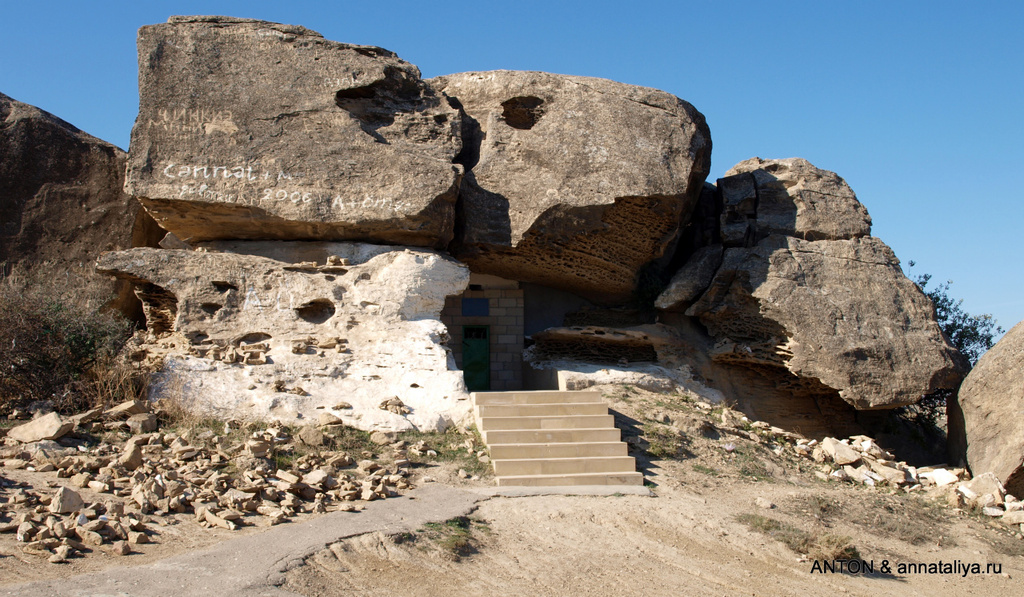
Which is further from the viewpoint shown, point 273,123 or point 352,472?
point 273,123

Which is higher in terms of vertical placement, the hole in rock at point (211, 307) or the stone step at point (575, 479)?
the hole in rock at point (211, 307)

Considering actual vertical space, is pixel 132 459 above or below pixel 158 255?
below

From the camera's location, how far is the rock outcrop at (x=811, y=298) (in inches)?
406

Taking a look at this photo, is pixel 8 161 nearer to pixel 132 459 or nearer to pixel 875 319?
pixel 132 459

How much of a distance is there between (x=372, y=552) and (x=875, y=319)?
26.4 ft

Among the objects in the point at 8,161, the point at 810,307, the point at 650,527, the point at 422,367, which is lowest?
the point at 650,527

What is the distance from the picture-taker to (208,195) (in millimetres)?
9156

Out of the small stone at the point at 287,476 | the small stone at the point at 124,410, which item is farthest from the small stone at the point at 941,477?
the small stone at the point at 124,410

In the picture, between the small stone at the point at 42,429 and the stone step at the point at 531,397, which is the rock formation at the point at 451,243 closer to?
the stone step at the point at 531,397

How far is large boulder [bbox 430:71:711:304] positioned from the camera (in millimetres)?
10461

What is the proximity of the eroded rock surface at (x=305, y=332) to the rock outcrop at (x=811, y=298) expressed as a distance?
13.4ft

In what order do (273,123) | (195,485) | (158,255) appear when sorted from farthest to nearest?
(273,123)
(158,255)
(195,485)

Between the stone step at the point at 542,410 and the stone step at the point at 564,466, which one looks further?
the stone step at the point at 542,410

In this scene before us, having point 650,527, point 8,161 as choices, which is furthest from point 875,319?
point 8,161
